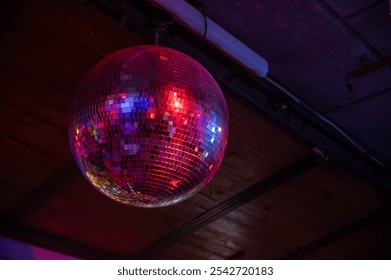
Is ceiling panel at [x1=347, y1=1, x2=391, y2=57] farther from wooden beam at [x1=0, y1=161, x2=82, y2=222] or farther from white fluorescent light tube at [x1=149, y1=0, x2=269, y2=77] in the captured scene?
wooden beam at [x1=0, y1=161, x2=82, y2=222]

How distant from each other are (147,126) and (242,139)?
2.50m

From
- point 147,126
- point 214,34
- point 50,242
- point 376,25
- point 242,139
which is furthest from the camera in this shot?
point 50,242

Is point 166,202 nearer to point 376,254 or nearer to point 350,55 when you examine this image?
point 350,55

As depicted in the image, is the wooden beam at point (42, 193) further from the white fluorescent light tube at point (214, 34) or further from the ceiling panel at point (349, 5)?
the ceiling panel at point (349, 5)

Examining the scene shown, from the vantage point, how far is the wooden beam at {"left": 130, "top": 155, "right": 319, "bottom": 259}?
14.1ft

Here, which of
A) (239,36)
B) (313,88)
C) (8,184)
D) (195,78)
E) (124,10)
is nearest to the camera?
(195,78)

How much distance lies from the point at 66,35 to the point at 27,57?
300mm

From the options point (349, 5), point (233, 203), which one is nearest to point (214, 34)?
point (349, 5)

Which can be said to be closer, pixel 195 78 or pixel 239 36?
pixel 195 78

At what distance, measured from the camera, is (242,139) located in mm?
3939

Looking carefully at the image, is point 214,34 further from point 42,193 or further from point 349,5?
point 42,193

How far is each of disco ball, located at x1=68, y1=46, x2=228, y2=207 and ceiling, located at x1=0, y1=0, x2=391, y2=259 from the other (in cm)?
104

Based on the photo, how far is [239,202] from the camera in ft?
15.0

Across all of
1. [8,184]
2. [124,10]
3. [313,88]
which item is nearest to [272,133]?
[313,88]
